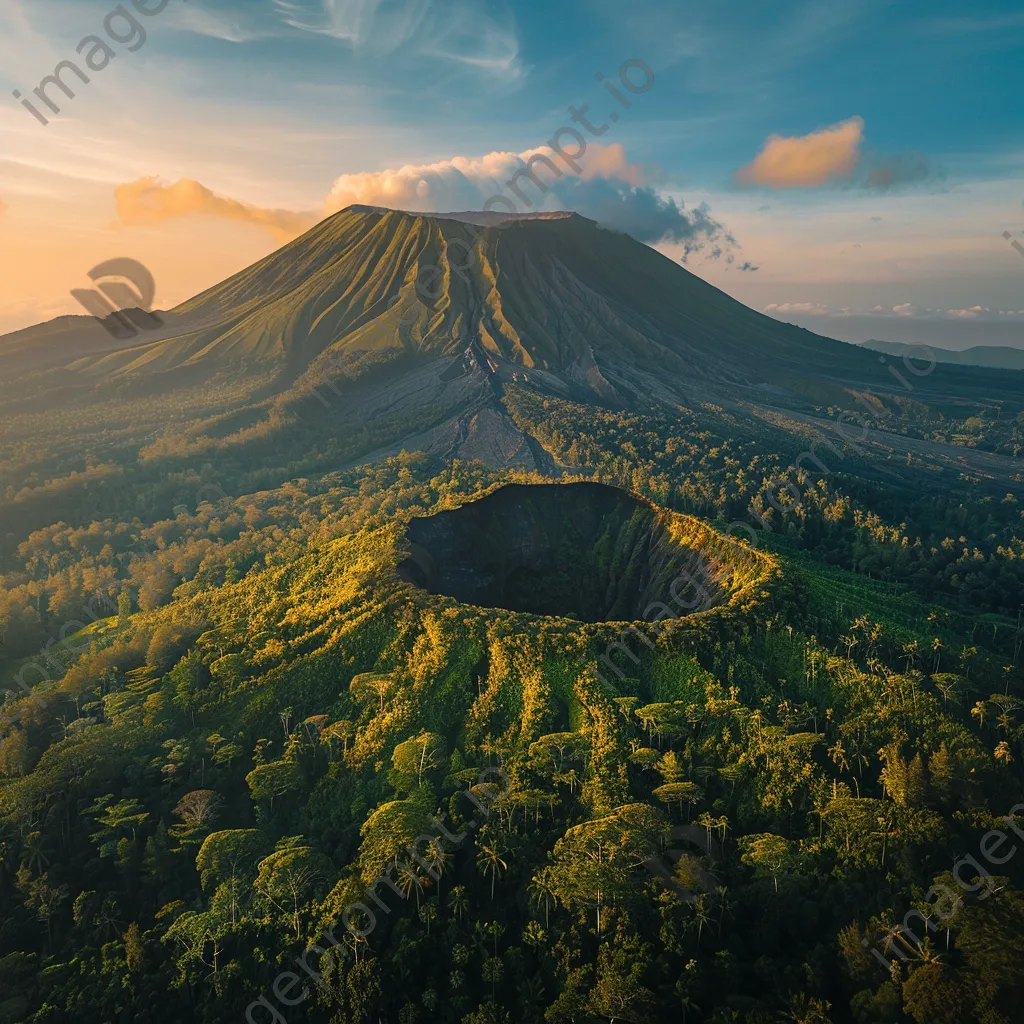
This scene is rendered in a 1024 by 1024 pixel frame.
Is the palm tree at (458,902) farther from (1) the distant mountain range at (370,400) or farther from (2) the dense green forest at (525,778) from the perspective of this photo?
Result: (1) the distant mountain range at (370,400)

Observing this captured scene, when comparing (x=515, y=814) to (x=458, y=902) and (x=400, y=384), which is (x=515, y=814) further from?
(x=400, y=384)

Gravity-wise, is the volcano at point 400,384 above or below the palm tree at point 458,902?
above

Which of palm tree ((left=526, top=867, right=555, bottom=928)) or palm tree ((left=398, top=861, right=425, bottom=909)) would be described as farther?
palm tree ((left=398, top=861, right=425, bottom=909))

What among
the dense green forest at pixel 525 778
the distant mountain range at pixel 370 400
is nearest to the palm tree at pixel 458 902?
the dense green forest at pixel 525 778

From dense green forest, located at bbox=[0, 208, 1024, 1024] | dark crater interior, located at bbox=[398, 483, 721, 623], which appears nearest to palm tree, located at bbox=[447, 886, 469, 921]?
dense green forest, located at bbox=[0, 208, 1024, 1024]

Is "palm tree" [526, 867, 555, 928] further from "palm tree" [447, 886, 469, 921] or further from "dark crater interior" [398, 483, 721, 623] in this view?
"dark crater interior" [398, 483, 721, 623]

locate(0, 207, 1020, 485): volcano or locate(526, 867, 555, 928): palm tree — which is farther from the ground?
locate(0, 207, 1020, 485): volcano
